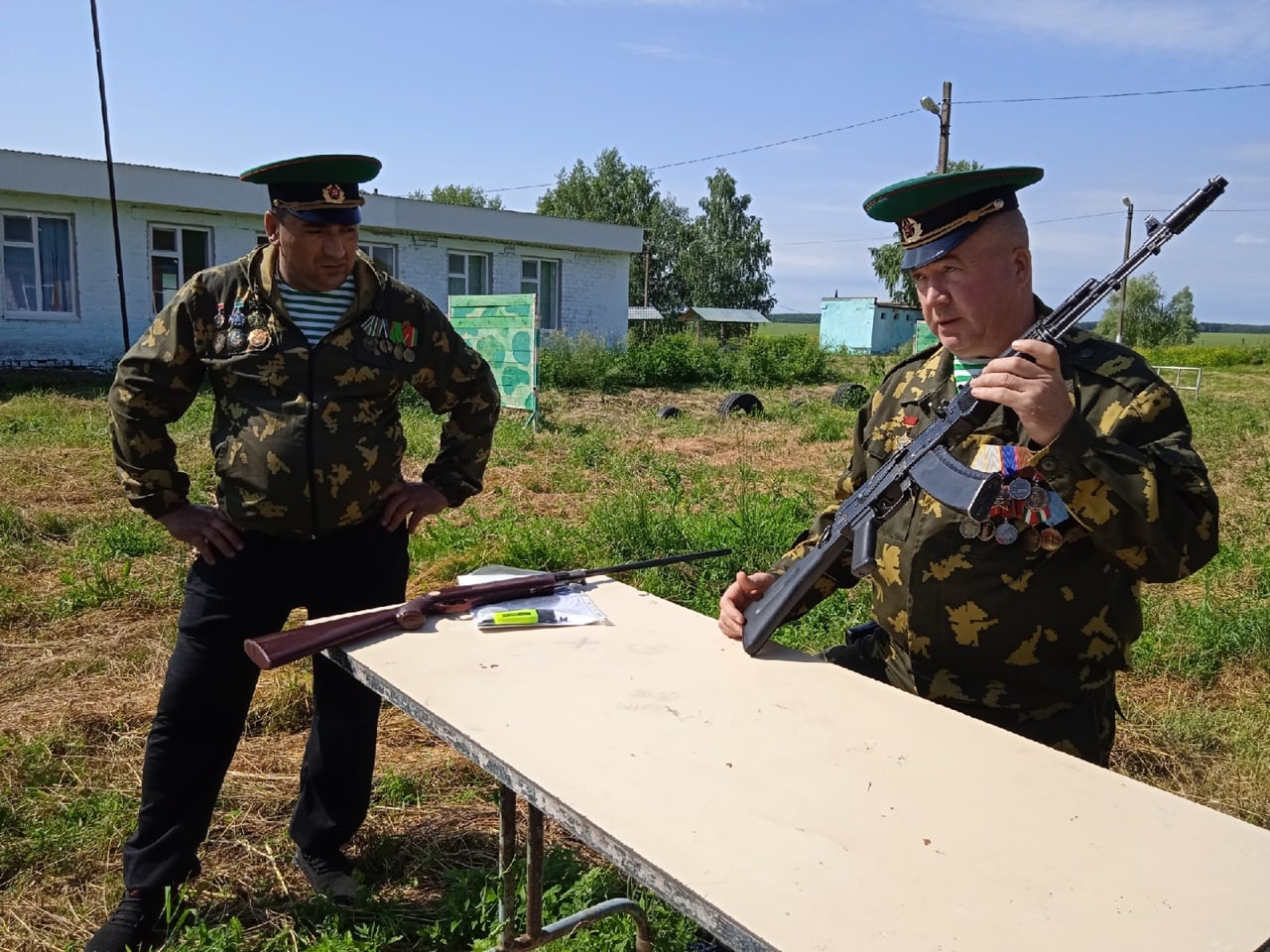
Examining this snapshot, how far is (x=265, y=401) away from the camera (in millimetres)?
2598

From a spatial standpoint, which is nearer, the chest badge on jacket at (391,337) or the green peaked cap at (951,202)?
the green peaked cap at (951,202)

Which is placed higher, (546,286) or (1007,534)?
(546,286)

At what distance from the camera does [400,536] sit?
2.84 metres

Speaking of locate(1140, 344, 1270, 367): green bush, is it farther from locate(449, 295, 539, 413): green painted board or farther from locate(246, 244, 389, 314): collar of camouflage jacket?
locate(246, 244, 389, 314): collar of camouflage jacket

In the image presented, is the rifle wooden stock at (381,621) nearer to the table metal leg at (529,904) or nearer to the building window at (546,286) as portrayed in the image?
the table metal leg at (529,904)

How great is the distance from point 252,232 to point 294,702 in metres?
15.3

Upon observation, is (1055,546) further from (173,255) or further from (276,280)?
(173,255)

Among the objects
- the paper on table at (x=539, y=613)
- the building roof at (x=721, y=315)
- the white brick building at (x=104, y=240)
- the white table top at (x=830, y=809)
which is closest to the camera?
the white table top at (x=830, y=809)

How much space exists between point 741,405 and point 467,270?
8448 millimetres

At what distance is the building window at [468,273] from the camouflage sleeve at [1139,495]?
19.6 meters

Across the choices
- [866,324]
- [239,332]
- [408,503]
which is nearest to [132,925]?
[408,503]

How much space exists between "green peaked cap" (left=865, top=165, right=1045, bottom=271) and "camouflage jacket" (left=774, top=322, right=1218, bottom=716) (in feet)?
0.99

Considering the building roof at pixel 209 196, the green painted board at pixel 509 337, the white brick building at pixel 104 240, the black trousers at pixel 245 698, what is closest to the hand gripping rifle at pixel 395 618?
the black trousers at pixel 245 698

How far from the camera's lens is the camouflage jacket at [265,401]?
257 centimetres
